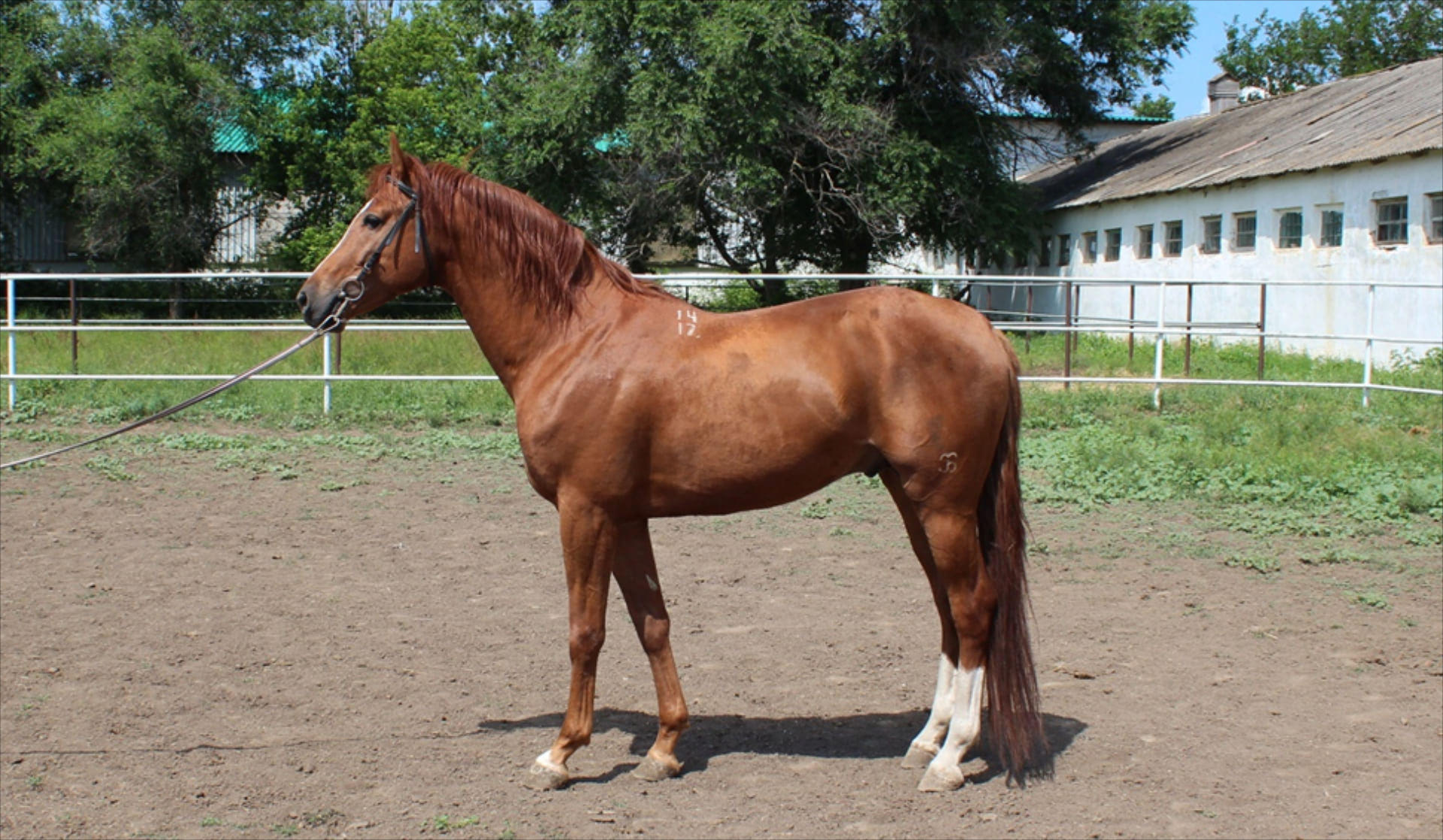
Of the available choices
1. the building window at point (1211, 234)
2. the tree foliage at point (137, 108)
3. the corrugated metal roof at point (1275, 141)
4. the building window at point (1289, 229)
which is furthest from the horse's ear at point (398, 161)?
the tree foliage at point (137, 108)

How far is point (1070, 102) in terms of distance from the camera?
79.4ft

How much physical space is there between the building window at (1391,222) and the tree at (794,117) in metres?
7.12

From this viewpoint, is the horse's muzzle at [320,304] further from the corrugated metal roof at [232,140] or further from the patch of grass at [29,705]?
the corrugated metal roof at [232,140]

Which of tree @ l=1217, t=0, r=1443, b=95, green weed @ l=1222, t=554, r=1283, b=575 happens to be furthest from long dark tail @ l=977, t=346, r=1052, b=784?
tree @ l=1217, t=0, r=1443, b=95

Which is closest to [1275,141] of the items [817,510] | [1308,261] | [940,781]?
[1308,261]

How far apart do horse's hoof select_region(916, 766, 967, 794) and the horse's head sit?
7.19 feet

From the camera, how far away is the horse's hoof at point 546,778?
137 inches

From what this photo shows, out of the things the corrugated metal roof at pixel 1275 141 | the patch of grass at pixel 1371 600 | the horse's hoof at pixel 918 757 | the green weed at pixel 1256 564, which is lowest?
the horse's hoof at pixel 918 757

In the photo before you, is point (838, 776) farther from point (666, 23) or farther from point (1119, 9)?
point (1119, 9)

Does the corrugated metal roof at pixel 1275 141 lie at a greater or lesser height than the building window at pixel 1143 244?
greater

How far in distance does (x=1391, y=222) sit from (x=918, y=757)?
15360 mm

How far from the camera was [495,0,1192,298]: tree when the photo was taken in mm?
19109

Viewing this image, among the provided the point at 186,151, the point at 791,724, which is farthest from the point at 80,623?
the point at 186,151

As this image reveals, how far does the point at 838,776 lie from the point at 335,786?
1.53 m
